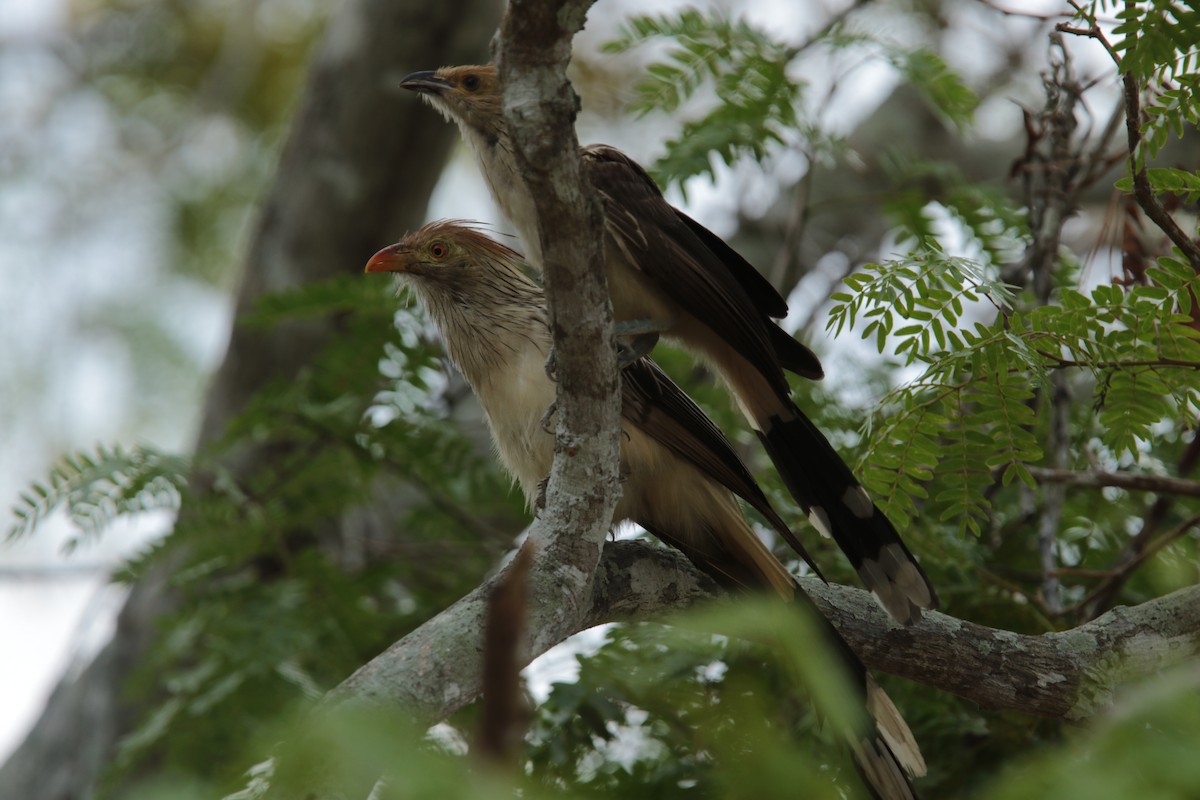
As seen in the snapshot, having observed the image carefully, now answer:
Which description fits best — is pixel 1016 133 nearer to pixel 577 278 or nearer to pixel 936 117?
pixel 936 117

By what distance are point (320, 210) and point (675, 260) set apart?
3.11 meters

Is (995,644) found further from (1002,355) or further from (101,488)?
(101,488)

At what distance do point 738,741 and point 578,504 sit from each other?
593 millimetres

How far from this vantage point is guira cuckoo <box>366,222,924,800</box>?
2.82m

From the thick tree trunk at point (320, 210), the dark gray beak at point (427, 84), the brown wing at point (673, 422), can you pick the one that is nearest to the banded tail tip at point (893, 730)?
the brown wing at point (673, 422)

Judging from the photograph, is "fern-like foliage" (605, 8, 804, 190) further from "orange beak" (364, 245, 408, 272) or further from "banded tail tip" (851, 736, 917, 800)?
"banded tail tip" (851, 736, 917, 800)

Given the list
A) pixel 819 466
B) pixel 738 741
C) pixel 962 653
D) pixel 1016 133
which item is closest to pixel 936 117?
pixel 1016 133

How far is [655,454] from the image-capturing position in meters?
3.18

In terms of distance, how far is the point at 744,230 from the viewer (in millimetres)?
6168

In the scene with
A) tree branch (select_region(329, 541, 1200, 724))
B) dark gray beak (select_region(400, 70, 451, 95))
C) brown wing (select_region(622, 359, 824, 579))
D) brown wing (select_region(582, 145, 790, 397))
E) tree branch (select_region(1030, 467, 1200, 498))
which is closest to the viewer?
tree branch (select_region(329, 541, 1200, 724))

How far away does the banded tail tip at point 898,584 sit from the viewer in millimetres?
2681

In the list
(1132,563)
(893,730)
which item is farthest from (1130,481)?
(893,730)

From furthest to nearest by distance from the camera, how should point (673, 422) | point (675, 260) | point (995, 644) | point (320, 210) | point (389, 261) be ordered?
point (320, 210), point (389, 261), point (673, 422), point (675, 260), point (995, 644)

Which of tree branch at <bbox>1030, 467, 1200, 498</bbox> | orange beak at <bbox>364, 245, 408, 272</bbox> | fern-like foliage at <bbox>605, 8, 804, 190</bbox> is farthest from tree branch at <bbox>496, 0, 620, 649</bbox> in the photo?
fern-like foliage at <bbox>605, 8, 804, 190</bbox>
